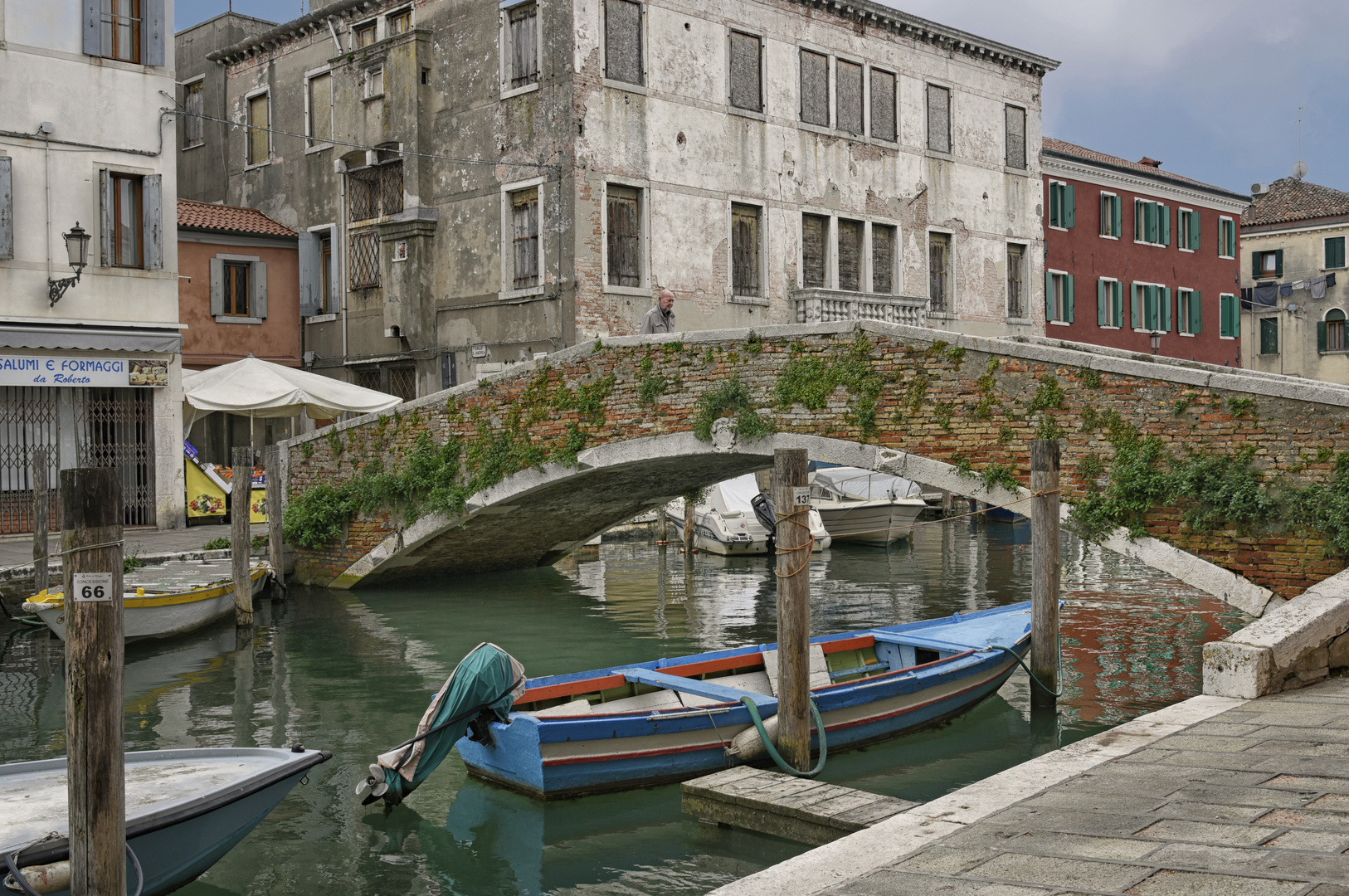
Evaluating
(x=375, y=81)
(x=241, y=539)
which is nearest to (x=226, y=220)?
(x=375, y=81)

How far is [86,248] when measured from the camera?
44.3 ft

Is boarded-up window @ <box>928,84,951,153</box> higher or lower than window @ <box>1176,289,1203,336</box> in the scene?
higher

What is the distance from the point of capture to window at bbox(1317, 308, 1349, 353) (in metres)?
32.2

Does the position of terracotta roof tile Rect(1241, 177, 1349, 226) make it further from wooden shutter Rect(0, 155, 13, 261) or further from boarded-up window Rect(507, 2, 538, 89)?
wooden shutter Rect(0, 155, 13, 261)

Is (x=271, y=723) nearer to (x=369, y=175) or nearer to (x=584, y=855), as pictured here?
(x=584, y=855)

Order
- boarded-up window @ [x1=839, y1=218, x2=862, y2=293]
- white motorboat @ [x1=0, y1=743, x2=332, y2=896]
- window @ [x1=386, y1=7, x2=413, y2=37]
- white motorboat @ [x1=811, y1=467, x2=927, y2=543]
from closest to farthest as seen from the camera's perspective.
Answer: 1. white motorboat @ [x1=0, y1=743, x2=332, y2=896]
2. window @ [x1=386, y1=7, x2=413, y2=37]
3. boarded-up window @ [x1=839, y1=218, x2=862, y2=293]
4. white motorboat @ [x1=811, y1=467, x2=927, y2=543]

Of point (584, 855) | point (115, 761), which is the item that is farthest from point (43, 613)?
point (115, 761)

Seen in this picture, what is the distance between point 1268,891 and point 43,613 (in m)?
9.15

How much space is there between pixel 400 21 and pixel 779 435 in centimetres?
1054

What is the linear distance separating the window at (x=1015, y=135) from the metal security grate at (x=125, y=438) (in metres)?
13.7

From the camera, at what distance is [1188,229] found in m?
27.8

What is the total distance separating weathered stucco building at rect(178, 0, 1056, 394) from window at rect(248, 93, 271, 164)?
0.13 feet

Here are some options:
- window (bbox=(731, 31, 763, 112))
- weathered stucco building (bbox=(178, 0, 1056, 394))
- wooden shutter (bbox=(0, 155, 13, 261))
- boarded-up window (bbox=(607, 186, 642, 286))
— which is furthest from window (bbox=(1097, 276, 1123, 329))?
wooden shutter (bbox=(0, 155, 13, 261))

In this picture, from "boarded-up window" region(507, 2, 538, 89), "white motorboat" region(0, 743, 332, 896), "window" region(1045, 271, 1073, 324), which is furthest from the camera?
"window" region(1045, 271, 1073, 324)
